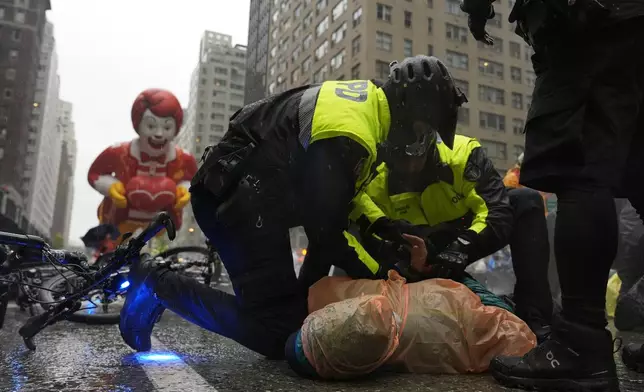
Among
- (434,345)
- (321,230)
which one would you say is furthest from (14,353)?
(434,345)

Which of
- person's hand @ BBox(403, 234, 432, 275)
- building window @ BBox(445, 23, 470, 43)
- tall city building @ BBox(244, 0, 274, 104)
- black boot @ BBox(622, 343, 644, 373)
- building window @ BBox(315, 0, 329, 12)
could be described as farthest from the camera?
building window @ BBox(315, 0, 329, 12)

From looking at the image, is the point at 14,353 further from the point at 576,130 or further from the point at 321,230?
the point at 576,130

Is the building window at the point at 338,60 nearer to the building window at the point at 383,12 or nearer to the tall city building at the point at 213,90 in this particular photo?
the building window at the point at 383,12

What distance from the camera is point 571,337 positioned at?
156 cm

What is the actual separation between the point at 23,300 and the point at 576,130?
322cm

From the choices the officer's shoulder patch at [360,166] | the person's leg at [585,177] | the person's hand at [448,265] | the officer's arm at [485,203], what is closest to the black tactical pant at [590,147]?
the person's leg at [585,177]

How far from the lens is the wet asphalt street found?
1603 mm

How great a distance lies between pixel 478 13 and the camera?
6.25 ft

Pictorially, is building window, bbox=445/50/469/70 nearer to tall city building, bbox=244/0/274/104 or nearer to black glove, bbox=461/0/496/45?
tall city building, bbox=244/0/274/104

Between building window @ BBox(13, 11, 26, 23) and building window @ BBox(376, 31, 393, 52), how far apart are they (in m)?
16.3

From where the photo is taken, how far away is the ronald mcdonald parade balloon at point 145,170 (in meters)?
5.78

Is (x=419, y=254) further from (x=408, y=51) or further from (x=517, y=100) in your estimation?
(x=517, y=100)

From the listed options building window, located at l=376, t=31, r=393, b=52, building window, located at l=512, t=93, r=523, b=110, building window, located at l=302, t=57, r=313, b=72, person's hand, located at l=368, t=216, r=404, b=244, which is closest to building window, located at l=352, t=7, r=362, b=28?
building window, located at l=376, t=31, r=393, b=52

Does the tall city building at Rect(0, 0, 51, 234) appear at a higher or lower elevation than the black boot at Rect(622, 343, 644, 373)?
higher
